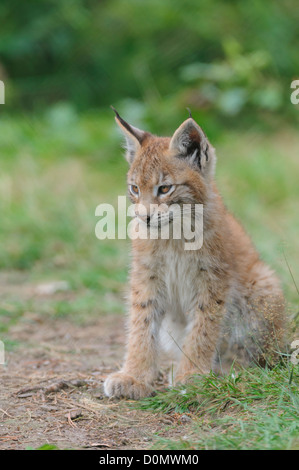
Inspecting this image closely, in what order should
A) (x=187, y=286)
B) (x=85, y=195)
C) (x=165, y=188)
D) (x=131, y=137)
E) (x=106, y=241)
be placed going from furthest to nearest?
(x=85, y=195) < (x=106, y=241) < (x=131, y=137) < (x=187, y=286) < (x=165, y=188)

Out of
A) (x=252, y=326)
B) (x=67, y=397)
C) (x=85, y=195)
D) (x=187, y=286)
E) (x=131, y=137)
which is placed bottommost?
(x=67, y=397)

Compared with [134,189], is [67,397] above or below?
below

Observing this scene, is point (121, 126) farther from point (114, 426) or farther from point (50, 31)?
point (50, 31)

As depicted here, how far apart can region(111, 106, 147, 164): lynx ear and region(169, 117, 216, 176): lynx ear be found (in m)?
0.30

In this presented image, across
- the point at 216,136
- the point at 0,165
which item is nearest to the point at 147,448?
the point at 0,165

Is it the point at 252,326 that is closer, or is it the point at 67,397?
the point at 67,397

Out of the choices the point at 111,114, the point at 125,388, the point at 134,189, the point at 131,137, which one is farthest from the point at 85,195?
the point at 125,388

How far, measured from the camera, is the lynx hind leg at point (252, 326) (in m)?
4.11

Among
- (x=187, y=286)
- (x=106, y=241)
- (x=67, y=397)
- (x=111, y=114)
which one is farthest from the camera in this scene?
(x=111, y=114)

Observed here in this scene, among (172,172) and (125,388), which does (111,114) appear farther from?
(125,388)

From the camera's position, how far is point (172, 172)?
4.11 meters

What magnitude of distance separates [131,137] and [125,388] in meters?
1.52

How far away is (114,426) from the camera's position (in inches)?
140
